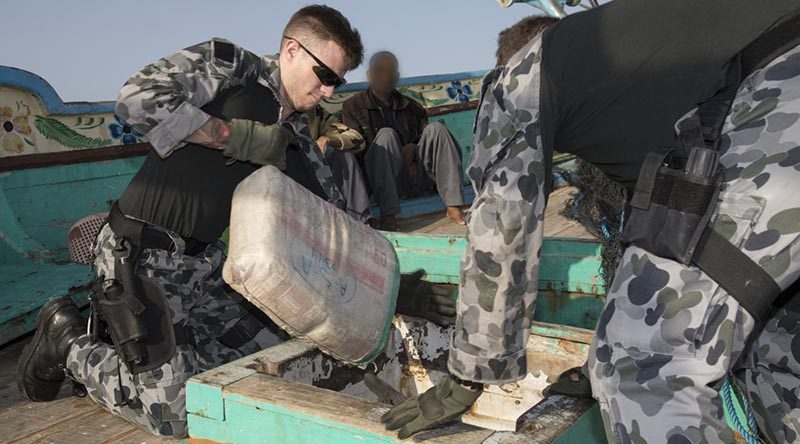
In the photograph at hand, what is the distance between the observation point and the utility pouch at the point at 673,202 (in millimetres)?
1329

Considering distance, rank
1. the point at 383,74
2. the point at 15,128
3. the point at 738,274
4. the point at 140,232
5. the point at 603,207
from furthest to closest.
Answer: the point at 383,74
the point at 15,128
the point at 603,207
the point at 140,232
the point at 738,274

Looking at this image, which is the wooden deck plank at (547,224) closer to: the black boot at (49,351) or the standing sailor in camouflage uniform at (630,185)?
the black boot at (49,351)

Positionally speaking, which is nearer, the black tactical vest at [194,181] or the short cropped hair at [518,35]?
the short cropped hair at [518,35]

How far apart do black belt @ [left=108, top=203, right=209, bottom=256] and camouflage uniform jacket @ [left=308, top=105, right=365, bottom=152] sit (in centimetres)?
198

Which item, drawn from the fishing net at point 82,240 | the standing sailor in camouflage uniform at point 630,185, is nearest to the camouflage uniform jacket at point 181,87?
the fishing net at point 82,240

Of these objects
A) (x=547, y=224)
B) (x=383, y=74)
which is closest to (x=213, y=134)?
(x=547, y=224)

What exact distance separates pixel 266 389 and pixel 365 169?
122 inches

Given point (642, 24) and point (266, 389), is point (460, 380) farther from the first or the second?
point (642, 24)

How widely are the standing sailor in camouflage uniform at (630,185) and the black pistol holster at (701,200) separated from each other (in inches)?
0.8

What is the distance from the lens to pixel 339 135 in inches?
175

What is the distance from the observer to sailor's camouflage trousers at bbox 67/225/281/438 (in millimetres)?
2447

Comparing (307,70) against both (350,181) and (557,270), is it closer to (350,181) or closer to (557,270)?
(557,270)

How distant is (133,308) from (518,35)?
1562mm

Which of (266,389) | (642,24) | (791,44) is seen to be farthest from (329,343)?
(791,44)
